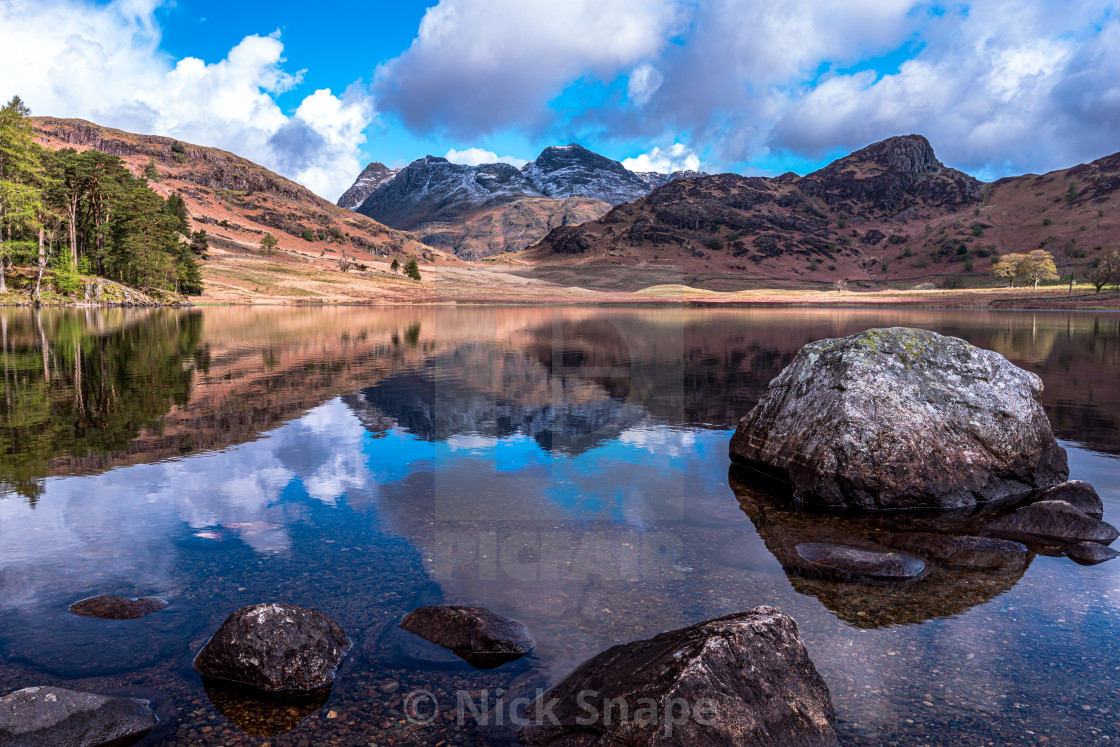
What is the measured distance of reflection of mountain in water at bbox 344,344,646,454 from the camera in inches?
695

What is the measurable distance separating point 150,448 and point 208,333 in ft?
122

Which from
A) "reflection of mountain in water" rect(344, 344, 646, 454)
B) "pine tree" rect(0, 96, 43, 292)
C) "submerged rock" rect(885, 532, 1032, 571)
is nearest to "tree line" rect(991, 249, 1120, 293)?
"reflection of mountain in water" rect(344, 344, 646, 454)

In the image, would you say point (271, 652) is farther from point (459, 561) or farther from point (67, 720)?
point (459, 561)

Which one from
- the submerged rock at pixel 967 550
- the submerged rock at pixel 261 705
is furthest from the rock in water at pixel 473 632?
the submerged rock at pixel 967 550

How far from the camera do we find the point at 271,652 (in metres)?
6.06

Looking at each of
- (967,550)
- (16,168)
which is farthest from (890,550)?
(16,168)

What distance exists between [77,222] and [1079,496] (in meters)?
111

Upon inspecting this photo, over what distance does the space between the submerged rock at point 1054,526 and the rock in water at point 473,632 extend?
8492 millimetres

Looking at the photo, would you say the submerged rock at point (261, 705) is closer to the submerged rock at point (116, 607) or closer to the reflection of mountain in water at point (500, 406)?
the submerged rock at point (116, 607)

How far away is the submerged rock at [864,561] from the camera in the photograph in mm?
8656

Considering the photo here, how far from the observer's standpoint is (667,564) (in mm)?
8859

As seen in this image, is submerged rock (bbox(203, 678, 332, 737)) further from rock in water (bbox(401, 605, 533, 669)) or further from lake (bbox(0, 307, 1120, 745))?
rock in water (bbox(401, 605, 533, 669))

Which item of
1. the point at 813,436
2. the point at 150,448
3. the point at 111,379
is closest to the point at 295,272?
the point at 111,379

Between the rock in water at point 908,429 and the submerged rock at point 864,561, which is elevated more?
the rock in water at point 908,429
